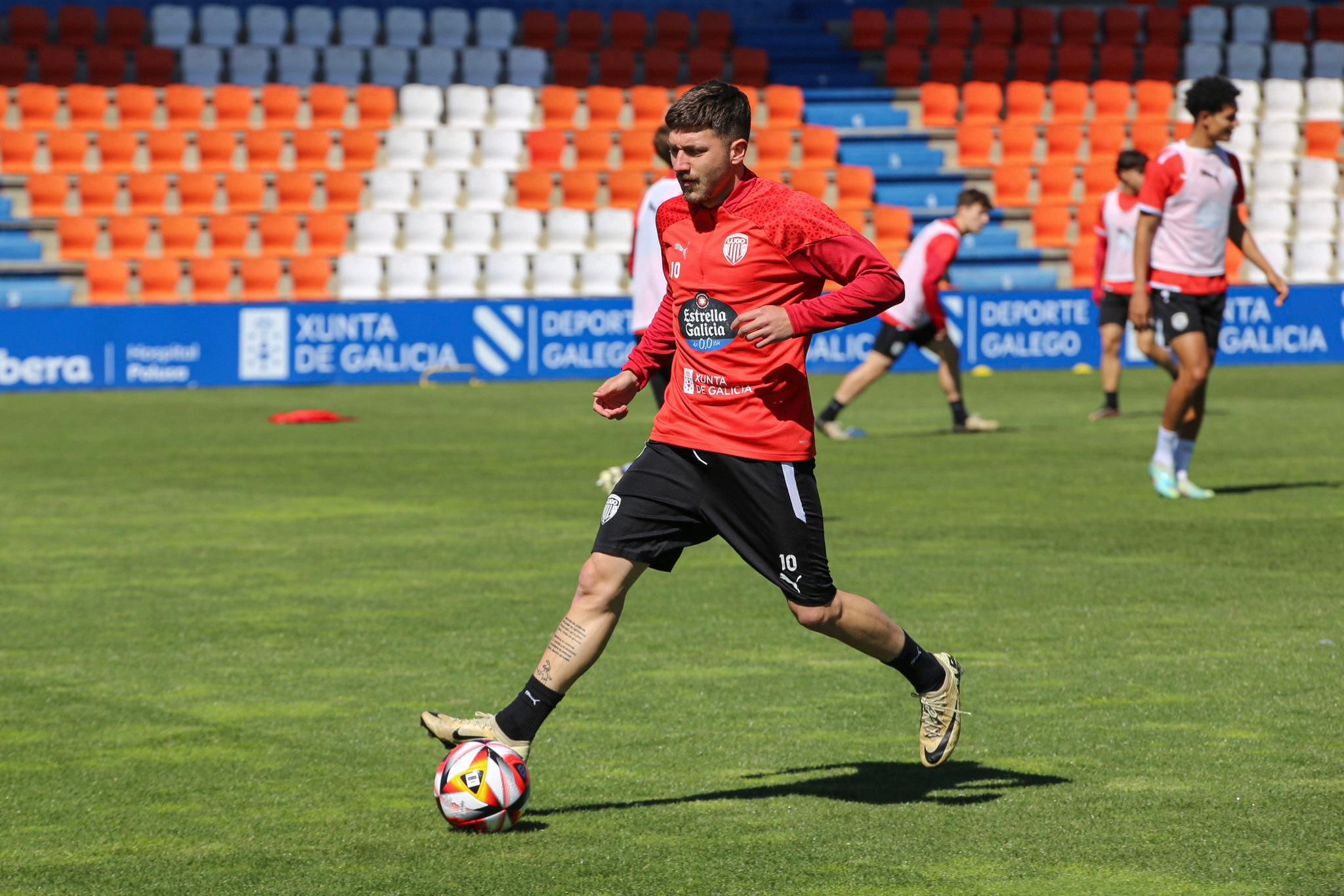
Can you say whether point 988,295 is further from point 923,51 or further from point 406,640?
point 406,640

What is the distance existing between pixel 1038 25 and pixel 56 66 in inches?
658

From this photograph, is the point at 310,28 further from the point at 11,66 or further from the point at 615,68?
the point at 615,68

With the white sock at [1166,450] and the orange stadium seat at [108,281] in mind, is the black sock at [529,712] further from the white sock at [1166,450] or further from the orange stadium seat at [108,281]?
the orange stadium seat at [108,281]

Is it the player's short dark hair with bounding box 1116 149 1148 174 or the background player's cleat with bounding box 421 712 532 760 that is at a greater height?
the player's short dark hair with bounding box 1116 149 1148 174

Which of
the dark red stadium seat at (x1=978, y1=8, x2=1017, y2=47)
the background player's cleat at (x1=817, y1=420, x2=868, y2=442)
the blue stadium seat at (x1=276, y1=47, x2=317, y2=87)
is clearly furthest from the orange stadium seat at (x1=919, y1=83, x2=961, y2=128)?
the background player's cleat at (x1=817, y1=420, x2=868, y2=442)

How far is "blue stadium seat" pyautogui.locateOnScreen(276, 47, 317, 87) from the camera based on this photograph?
3102 centimetres

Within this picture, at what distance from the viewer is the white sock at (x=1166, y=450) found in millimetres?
12617

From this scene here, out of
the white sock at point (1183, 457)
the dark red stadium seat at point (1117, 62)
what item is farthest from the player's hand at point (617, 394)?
the dark red stadium seat at point (1117, 62)

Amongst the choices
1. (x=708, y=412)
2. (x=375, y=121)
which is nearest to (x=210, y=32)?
(x=375, y=121)

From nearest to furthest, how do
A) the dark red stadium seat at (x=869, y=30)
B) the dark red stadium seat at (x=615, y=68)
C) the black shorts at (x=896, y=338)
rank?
the black shorts at (x=896, y=338)
the dark red stadium seat at (x=615, y=68)
the dark red stadium seat at (x=869, y=30)

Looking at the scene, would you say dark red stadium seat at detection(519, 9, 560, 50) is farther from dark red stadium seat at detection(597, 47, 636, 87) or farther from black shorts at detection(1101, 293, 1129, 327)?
black shorts at detection(1101, 293, 1129, 327)

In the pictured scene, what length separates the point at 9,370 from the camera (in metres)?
24.7

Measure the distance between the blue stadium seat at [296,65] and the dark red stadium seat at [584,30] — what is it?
4.42 meters

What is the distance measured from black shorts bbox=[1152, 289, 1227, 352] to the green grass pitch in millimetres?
1111
